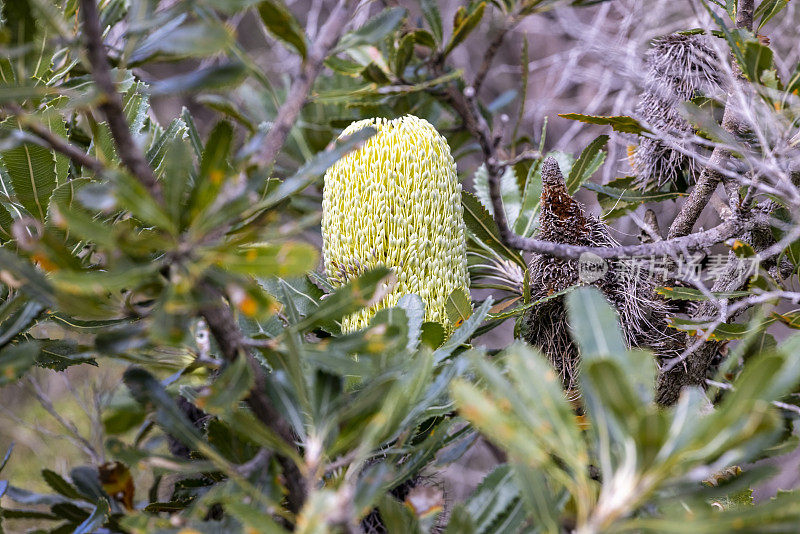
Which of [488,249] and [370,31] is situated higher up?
[370,31]

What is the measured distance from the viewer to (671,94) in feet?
2.90

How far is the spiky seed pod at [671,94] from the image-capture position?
868 mm

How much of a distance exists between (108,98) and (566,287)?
0.55m

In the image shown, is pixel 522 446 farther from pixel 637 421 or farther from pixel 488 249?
pixel 488 249

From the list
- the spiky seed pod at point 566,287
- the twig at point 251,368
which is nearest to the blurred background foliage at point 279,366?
the twig at point 251,368

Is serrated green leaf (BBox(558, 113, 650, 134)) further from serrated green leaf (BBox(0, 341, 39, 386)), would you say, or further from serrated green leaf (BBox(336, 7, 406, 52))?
serrated green leaf (BBox(0, 341, 39, 386))

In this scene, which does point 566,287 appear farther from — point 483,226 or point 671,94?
point 671,94

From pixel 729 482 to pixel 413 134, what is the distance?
1.51ft

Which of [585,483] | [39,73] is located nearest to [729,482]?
[585,483]

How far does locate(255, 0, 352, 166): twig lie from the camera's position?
46 cm

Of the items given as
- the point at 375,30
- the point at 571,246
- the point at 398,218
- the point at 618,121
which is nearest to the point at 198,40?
the point at 375,30

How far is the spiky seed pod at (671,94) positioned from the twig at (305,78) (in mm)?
529

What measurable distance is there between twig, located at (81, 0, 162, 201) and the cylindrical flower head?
0.32m

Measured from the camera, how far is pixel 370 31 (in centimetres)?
53
